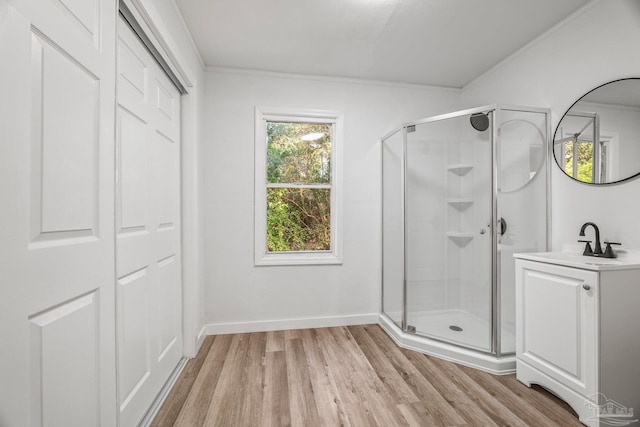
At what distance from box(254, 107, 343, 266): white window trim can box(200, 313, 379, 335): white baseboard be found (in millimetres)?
578

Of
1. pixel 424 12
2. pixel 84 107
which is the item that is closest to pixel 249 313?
pixel 84 107

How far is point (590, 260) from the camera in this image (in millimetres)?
1663

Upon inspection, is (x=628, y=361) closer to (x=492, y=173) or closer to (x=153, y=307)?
(x=492, y=173)

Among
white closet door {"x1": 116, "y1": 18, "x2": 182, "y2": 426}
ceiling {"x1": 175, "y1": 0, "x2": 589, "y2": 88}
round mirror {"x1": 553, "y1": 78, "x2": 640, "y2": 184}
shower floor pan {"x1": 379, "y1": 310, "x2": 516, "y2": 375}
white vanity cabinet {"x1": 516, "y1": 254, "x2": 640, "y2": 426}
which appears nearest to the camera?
white closet door {"x1": 116, "y1": 18, "x2": 182, "y2": 426}

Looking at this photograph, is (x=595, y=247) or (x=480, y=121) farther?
(x=480, y=121)

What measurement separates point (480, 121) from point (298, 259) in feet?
6.57

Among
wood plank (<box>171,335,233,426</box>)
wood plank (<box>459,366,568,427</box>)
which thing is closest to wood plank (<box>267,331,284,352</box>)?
wood plank (<box>171,335,233,426</box>)

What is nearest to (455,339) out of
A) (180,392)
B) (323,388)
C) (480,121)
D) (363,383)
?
(363,383)

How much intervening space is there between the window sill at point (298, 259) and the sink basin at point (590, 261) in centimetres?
160

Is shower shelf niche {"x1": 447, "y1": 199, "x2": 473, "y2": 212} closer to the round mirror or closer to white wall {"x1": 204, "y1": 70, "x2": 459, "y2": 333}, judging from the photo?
the round mirror

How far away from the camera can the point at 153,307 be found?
5.56 ft

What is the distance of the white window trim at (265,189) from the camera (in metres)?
2.76

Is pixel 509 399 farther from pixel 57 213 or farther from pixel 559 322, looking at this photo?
pixel 57 213

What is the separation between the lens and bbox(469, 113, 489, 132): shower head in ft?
6.96
